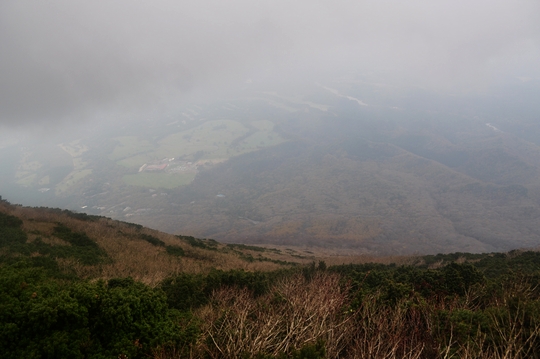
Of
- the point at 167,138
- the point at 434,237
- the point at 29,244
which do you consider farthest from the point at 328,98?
the point at 29,244

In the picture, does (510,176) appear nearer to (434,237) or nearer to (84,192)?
(434,237)

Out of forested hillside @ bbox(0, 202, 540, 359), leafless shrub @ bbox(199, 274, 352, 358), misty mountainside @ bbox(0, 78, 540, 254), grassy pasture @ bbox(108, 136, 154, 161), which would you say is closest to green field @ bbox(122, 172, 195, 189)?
misty mountainside @ bbox(0, 78, 540, 254)

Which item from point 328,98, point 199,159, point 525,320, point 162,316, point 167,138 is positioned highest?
point 328,98

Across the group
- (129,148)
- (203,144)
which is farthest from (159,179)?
(129,148)

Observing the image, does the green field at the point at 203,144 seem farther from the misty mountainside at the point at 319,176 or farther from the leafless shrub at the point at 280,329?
the leafless shrub at the point at 280,329

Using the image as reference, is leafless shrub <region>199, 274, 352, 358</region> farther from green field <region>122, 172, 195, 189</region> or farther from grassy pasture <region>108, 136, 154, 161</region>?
grassy pasture <region>108, 136, 154, 161</region>

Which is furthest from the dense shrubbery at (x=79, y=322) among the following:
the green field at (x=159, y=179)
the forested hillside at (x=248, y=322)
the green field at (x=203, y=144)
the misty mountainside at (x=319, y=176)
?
the green field at (x=203, y=144)

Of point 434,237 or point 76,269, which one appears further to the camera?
point 434,237
